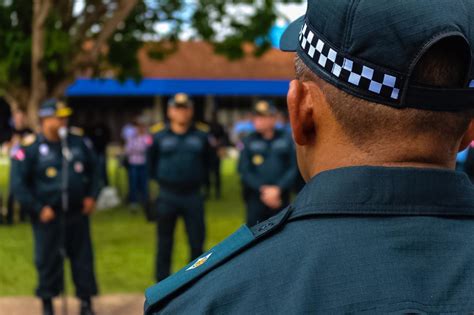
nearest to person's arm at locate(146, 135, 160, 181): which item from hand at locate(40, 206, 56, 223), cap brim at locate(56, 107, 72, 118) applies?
cap brim at locate(56, 107, 72, 118)

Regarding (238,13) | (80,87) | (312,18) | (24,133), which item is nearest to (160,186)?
(24,133)

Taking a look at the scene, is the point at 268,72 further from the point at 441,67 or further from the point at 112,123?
the point at 441,67

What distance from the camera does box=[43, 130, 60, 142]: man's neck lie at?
237 inches

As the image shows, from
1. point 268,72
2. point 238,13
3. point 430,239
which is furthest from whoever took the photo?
point 268,72

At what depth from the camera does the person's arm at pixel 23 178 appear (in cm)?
588

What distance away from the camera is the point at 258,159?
25.4ft

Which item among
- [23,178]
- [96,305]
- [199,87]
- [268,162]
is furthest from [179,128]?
[199,87]

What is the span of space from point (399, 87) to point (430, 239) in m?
0.25

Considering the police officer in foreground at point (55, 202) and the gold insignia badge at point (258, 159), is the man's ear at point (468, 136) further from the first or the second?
the gold insignia badge at point (258, 159)

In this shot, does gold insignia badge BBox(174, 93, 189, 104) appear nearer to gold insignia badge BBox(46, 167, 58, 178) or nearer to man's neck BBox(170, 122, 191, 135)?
man's neck BBox(170, 122, 191, 135)

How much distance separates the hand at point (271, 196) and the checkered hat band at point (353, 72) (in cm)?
629

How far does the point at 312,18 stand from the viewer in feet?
3.91

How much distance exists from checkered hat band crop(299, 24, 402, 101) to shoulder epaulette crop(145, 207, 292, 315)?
0.24m

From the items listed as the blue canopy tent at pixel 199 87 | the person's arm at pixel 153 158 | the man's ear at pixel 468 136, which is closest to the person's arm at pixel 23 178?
the person's arm at pixel 153 158
